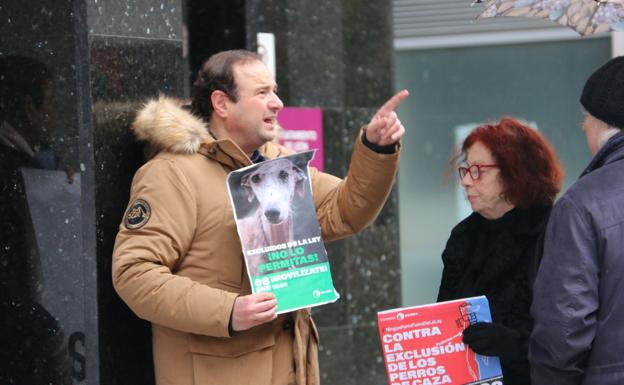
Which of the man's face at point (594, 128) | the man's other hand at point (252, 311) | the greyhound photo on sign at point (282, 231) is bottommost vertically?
the man's other hand at point (252, 311)

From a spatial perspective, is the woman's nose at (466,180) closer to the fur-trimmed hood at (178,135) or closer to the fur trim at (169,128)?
the fur-trimmed hood at (178,135)

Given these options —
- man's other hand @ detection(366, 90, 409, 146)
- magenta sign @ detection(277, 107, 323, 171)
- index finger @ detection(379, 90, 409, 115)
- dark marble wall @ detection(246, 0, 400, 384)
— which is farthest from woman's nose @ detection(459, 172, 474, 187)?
dark marble wall @ detection(246, 0, 400, 384)

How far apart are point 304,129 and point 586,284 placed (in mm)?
4258

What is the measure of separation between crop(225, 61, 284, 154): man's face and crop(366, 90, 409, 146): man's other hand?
361 mm

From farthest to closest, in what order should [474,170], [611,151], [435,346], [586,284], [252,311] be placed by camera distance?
[474,170] < [435,346] < [252,311] < [611,151] < [586,284]

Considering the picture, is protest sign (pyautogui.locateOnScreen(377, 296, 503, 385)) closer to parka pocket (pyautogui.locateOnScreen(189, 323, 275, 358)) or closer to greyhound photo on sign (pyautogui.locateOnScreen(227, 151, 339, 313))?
greyhound photo on sign (pyautogui.locateOnScreen(227, 151, 339, 313))

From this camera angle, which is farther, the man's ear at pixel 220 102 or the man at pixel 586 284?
the man's ear at pixel 220 102

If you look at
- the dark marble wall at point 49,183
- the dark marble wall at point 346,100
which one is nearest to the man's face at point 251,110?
the dark marble wall at point 49,183

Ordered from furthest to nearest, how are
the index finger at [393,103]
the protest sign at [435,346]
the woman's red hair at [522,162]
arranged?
the woman's red hair at [522,162] → the protest sign at [435,346] → the index finger at [393,103]

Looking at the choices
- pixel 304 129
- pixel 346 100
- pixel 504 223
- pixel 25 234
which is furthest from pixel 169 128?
pixel 346 100

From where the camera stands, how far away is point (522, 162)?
176 inches

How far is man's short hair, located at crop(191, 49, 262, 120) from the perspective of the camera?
4184 millimetres

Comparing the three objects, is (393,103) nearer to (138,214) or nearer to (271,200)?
(271,200)

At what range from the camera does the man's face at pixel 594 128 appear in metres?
3.65
